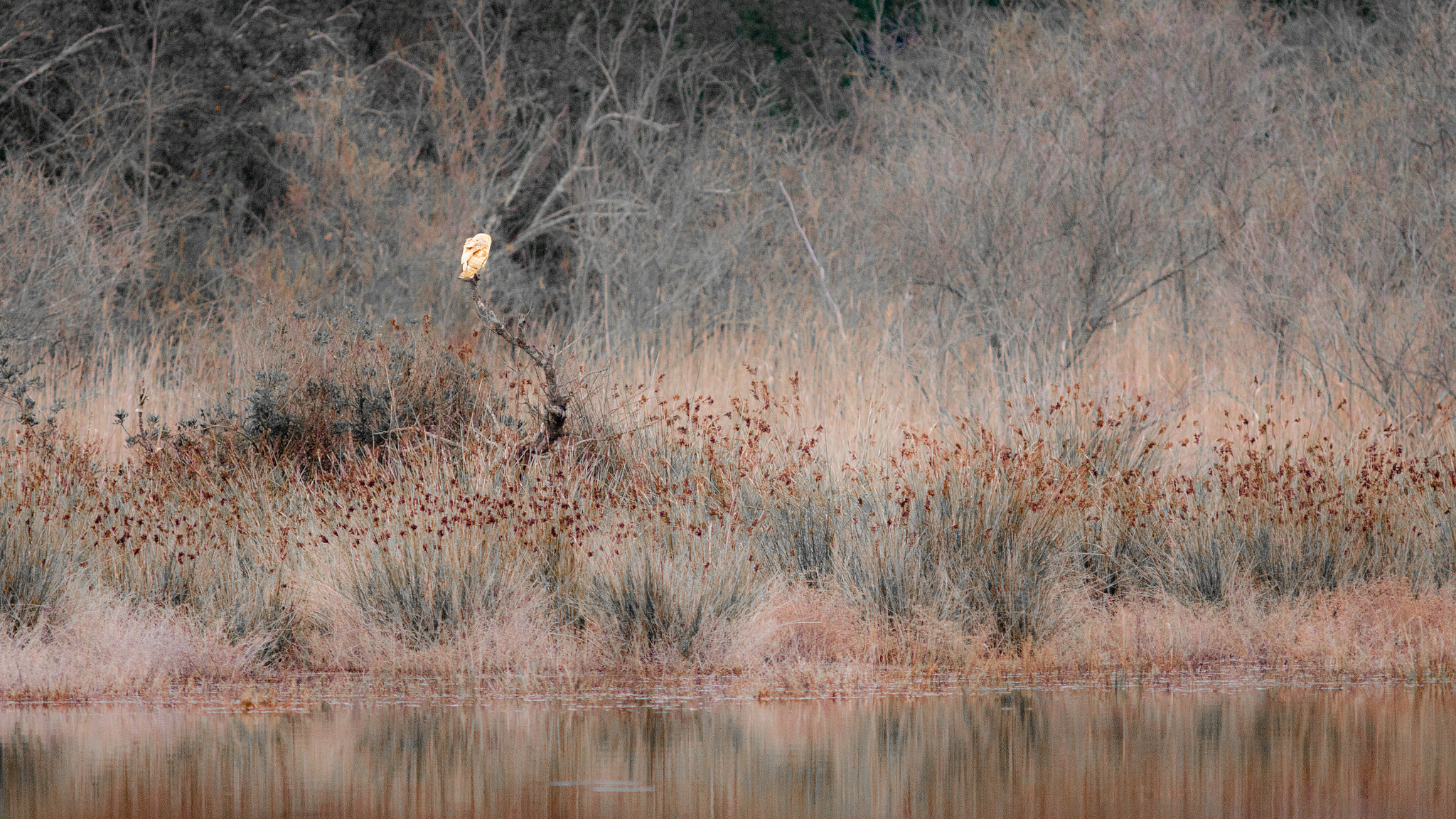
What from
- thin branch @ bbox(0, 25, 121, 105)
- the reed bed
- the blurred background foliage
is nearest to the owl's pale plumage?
the reed bed

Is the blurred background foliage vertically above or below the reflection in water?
above

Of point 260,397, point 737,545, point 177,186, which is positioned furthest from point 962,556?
point 177,186

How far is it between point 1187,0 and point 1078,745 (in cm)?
1690

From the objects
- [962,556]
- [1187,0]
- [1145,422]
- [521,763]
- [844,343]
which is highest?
[1187,0]

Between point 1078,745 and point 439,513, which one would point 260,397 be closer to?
point 439,513

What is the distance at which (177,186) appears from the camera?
22.0 metres

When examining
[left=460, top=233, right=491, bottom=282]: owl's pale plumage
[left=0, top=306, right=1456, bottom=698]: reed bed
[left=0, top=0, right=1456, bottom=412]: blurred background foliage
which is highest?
[left=0, top=0, right=1456, bottom=412]: blurred background foliage

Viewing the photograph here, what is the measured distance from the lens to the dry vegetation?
8203 mm

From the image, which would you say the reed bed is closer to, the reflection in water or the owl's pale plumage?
the reflection in water

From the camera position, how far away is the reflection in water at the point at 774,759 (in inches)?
204

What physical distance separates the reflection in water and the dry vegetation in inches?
38.8

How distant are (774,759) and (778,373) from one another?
10.5 m

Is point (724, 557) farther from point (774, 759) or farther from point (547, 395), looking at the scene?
point (547, 395)

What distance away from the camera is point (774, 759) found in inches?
229
